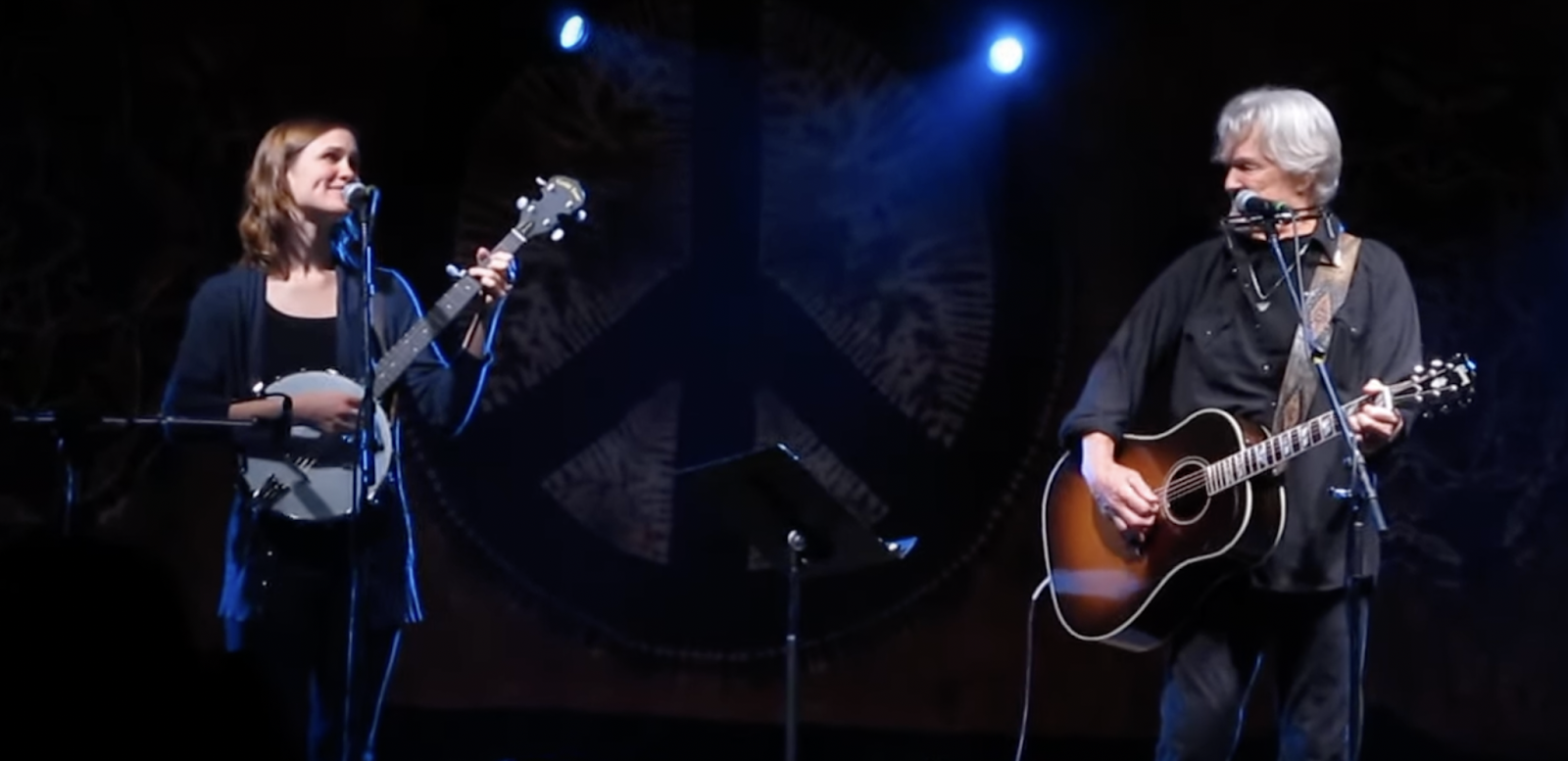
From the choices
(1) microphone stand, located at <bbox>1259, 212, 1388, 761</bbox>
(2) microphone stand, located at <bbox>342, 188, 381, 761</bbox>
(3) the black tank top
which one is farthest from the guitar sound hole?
(3) the black tank top

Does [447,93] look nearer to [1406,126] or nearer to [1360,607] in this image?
[1406,126]

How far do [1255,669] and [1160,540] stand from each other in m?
0.34

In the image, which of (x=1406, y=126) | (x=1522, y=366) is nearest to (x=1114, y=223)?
(x=1406, y=126)

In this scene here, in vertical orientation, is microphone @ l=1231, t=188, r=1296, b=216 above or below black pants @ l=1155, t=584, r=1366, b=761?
above

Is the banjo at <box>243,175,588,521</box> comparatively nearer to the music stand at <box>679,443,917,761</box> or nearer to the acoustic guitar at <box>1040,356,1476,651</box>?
the music stand at <box>679,443,917,761</box>

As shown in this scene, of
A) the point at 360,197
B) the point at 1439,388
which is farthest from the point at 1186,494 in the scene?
the point at 360,197

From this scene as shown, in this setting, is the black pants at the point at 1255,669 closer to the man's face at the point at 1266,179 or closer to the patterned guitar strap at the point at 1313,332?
the patterned guitar strap at the point at 1313,332

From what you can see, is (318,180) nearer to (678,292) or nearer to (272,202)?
(272,202)

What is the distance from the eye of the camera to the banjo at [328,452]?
417cm

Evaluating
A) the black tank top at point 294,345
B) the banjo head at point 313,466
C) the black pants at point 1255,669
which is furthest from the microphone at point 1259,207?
the black tank top at point 294,345

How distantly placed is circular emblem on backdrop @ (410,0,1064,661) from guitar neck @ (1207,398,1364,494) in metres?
1.99

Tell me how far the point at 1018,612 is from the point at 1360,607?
2122 millimetres

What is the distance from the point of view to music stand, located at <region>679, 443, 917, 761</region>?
4.36m

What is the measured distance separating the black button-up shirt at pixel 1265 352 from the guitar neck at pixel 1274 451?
74 millimetres
